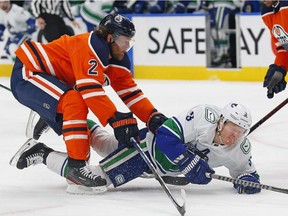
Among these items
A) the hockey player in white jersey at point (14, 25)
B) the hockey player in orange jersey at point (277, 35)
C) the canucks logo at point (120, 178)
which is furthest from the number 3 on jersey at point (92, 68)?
the hockey player in white jersey at point (14, 25)

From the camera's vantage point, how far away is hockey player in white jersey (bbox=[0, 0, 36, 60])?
9.97 meters

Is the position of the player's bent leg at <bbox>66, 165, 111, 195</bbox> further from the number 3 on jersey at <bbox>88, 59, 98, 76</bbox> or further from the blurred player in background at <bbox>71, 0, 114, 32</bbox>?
the blurred player in background at <bbox>71, 0, 114, 32</bbox>

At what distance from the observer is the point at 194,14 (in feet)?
29.0

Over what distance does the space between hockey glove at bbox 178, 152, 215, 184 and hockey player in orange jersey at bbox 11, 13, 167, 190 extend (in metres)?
0.28

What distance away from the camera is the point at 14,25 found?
10008 millimetres

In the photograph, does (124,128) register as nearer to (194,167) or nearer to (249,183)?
(194,167)

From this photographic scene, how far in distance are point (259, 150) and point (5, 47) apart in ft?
17.1

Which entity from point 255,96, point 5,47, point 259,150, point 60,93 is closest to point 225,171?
point 259,150

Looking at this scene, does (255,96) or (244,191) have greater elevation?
(244,191)

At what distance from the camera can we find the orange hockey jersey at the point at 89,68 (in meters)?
4.20

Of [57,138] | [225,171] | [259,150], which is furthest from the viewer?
[57,138]

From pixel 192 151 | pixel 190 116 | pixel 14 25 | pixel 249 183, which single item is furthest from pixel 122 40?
pixel 14 25

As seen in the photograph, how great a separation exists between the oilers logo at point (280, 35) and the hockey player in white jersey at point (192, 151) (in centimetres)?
103

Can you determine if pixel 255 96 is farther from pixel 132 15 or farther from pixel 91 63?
pixel 91 63
